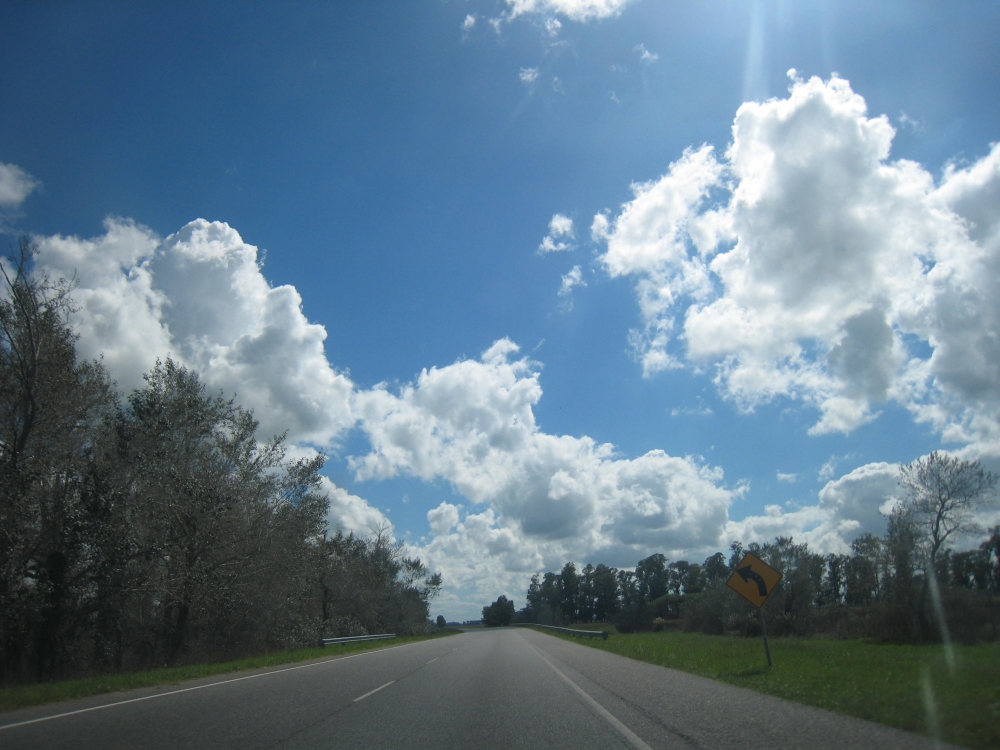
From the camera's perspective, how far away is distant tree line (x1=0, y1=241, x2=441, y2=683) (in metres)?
18.6

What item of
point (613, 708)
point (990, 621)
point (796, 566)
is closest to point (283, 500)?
point (613, 708)

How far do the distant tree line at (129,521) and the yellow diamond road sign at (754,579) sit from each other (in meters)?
18.8

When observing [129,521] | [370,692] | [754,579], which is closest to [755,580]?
[754,579]

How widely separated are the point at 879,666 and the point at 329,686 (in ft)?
39.6

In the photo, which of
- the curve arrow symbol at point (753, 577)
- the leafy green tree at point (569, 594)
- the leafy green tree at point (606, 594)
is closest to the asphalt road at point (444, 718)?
the curve arrow symbol at point (753, 577)

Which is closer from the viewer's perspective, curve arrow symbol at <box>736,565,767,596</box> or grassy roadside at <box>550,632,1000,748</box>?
grassy roadside at <box>550,632,1000,748</box>

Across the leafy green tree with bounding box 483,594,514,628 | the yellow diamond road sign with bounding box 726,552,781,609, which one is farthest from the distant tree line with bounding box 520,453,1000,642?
the leafy green tree with bounding box 483,594,514,628

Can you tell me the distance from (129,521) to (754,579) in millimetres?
19115

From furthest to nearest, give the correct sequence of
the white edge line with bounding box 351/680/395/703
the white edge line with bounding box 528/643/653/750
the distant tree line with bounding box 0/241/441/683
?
the distant tree line with bounding box 0/241/441/683, the white edge line with bounding box 351/680/395/703, the white edge line with bounding box 528/643/653/750

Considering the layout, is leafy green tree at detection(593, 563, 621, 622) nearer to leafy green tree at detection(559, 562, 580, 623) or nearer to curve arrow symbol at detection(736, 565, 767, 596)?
leafy green tree at detection(559, 562, 580, 623)

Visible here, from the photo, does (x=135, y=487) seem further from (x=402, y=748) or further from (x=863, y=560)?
(x=863, y=560)

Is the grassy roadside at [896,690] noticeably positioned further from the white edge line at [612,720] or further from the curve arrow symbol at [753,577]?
the white edge line at [612,720]

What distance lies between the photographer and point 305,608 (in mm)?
35594

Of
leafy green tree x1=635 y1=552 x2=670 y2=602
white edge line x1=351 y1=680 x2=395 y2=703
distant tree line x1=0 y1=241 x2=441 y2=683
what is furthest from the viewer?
leafy green tree x1=635 y1=552 x2=670 y2=602
